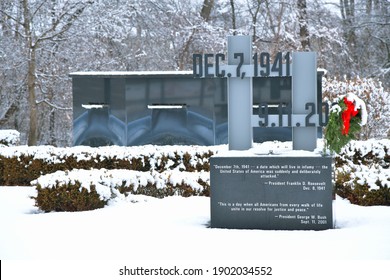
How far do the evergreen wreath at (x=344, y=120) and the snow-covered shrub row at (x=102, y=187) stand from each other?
2913 millimetres

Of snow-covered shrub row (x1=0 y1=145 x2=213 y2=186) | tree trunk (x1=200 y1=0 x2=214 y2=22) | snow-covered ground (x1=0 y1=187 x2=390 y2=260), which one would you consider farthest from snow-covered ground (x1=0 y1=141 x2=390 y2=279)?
tree trunk (x1=200 y1=0 x2=214 y2=22)

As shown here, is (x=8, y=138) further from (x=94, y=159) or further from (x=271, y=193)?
(x=271, y=193)

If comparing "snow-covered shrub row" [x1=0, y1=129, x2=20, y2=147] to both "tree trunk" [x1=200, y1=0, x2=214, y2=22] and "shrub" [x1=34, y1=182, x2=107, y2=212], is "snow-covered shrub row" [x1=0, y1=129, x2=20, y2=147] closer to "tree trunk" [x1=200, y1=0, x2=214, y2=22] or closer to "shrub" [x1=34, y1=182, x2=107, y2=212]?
"shrub" [x1=34, y1=182, x2=107, y2=212]

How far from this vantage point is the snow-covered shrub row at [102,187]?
8953mm

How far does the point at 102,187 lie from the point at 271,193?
2.79 meters

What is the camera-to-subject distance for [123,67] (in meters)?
24.8

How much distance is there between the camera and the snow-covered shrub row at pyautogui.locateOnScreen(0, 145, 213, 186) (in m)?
12.3

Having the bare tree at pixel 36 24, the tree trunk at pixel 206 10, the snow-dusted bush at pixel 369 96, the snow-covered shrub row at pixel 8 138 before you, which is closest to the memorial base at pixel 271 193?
the snow-dusted bush at pixel 369 96

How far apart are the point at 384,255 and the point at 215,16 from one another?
2020cm

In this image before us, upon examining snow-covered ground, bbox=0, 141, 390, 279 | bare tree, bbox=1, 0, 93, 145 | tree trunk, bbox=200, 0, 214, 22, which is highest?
tree trunk, bbox=200, 0, 214, 22

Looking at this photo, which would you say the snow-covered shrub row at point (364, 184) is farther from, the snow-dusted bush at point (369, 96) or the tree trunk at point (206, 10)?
the tree trunk at point (206, 10)

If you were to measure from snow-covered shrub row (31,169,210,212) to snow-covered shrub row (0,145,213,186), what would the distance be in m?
1.60

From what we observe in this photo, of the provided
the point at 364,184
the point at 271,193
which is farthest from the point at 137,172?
the point at 364,184

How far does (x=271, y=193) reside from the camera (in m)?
7.66
